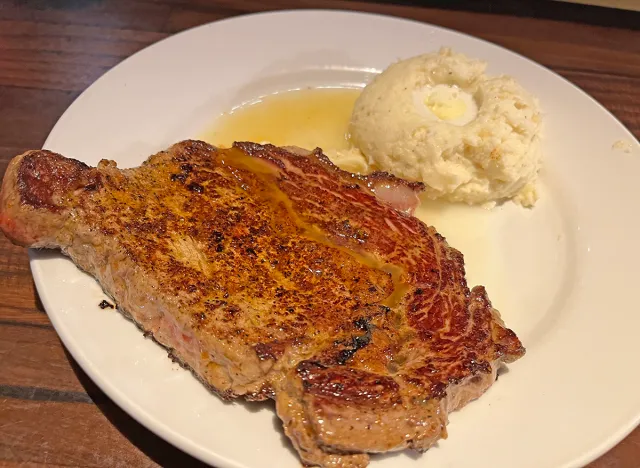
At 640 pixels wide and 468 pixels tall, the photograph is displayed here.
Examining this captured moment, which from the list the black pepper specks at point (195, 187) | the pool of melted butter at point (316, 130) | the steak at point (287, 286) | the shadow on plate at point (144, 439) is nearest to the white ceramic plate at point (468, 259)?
the pool of melted butter at point (316, 130)

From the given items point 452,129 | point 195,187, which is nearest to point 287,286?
point 195,187

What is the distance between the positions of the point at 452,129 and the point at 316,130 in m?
1.14

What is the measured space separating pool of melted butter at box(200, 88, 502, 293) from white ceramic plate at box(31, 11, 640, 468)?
0.11 feet

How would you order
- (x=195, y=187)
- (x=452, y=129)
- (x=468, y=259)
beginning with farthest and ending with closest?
(x=452, y=129) → (x=468, y=259) → (x=195, y=187)

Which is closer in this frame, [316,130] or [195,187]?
[195,187]

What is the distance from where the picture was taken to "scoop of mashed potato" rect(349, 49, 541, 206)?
3797 mm

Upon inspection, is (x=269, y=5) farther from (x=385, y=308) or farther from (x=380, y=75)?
(x=385, y=308)

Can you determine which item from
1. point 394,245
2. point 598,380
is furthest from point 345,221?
point 598,380

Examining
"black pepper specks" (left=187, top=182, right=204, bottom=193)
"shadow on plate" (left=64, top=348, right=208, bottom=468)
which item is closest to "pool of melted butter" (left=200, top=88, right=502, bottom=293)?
"black pepper specks" (left=187, top=182, right=204, bottom=193)

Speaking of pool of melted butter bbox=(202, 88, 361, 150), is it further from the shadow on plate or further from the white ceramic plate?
the shadow on plate

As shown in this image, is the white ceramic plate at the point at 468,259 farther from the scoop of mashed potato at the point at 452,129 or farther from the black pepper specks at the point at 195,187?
the black pepper specks at the point at 195,187

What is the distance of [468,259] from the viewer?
367cm

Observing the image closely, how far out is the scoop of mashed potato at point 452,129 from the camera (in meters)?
3.80

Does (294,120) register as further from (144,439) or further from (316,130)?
(144,439)
